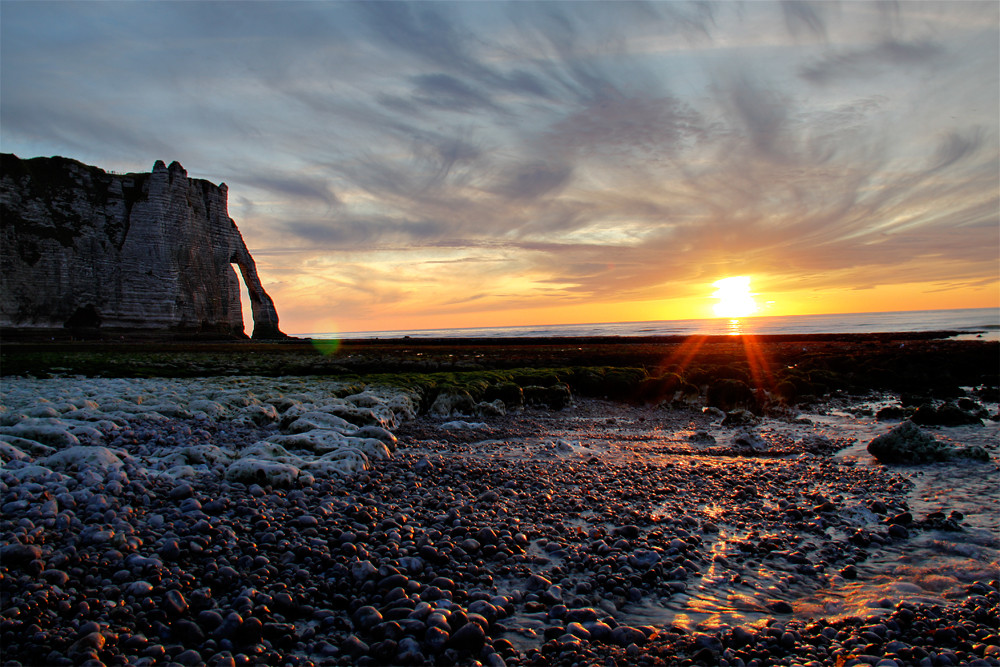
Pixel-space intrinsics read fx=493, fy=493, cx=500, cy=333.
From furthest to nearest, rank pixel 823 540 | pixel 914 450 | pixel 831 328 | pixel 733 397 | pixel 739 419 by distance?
pixel 831 328
pixel 733 397
pixel 739 419
pixel 914 450
pixel 823 540

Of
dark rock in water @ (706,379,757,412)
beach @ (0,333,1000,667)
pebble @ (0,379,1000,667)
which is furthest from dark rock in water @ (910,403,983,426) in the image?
pebble @ (0,379,1000,667)

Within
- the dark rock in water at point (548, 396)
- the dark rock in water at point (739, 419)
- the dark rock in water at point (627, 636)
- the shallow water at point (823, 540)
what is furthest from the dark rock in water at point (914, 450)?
the dark rock in water at point (548, 396)

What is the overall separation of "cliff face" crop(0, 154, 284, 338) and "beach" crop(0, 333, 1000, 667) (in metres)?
45.3

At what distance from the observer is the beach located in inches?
137

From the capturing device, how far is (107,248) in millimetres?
48688

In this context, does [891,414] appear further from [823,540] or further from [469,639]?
[469,639]

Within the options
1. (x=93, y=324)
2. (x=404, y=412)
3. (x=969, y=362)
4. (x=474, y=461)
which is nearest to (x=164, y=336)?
(x=93, y=324)

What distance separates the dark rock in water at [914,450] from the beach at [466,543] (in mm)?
55

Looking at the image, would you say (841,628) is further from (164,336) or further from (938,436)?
(164,336)

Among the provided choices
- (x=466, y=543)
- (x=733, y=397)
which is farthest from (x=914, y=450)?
(x=466, y=543)

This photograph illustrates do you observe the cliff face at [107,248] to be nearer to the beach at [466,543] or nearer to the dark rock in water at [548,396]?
the beach at [466,543]

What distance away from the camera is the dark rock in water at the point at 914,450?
8.91 m

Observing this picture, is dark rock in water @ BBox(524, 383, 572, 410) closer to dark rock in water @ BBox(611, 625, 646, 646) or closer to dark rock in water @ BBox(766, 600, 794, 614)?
dark rock in water @ BBox(766, 600, 794, 614)

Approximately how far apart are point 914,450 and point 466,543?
8794 millimetres
